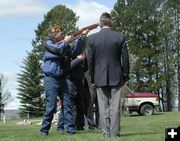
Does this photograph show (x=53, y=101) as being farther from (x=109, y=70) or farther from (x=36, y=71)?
(x=36, y=71)

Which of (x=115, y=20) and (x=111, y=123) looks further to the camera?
(x=115, y=20)

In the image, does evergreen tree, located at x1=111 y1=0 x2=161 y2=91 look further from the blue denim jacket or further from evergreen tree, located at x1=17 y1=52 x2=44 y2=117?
the blue denim jacket

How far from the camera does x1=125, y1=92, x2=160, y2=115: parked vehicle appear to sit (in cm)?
3256

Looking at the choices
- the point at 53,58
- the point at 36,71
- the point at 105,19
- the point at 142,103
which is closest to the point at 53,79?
the point at 53,58

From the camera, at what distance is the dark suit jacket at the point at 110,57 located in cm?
Answer: 927

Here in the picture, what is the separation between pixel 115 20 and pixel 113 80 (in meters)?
60.9

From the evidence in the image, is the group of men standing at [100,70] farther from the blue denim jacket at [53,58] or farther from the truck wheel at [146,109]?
the truck wheel at [146,109]

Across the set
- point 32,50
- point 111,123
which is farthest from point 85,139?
point 32,50

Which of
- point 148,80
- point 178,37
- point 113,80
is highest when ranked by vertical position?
point 178,37

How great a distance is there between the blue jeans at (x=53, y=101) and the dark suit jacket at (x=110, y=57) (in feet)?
2.85

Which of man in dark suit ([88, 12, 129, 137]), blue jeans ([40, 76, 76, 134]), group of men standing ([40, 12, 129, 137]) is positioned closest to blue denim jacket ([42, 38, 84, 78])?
group of men standing ([40, 12, 129, 137])

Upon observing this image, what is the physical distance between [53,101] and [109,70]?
4.03ft

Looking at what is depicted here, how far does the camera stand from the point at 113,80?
9.29 metres

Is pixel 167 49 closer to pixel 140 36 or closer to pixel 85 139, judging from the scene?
pixel 140 36
